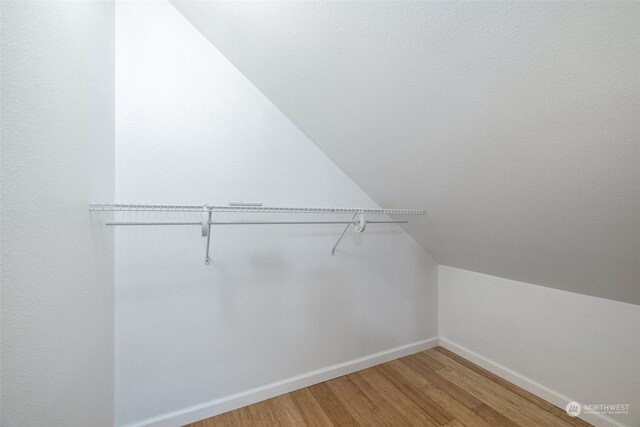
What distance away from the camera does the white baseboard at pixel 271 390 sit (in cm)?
142

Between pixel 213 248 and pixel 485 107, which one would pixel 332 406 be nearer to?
pixel 213 248

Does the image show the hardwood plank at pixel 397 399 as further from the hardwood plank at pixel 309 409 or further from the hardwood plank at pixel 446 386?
the hardwood plank at pixel 309 409

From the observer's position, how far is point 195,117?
1.47m

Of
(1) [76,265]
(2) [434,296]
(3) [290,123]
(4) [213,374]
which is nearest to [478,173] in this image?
(3) [290,123]

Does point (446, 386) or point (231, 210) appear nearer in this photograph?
point (231, 210)

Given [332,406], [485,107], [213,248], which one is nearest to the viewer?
[485,107]

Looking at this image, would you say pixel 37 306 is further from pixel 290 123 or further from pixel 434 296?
pixel 434 296

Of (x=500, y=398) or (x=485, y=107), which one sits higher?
(x=485, y=107)

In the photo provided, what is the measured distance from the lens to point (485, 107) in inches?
36.8

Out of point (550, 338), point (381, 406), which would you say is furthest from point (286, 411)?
point (550, 338)

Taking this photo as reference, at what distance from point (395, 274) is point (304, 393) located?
1.13 metres

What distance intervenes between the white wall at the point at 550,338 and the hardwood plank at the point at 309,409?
139cm

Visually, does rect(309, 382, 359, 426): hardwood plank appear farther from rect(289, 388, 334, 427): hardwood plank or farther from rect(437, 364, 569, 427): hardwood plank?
rect(437, 364, 569, 427): hardwood plank

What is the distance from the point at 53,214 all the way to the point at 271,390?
1.57 metres
